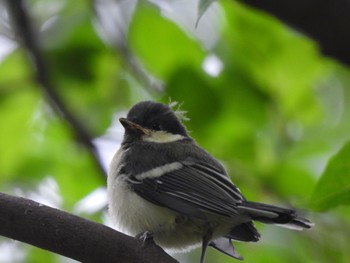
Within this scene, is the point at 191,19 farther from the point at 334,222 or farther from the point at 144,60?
the point at 334,222

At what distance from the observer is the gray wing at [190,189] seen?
9.51ft

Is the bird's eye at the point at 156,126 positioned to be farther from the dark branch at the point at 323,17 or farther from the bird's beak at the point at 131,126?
the dark branch at the point at 323,17

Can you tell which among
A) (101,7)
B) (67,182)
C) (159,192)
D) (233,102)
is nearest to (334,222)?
(233,102)

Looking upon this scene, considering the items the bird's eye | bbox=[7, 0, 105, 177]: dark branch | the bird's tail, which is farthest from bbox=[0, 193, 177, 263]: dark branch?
bbox=[7, 0, 105, 177]: dark branch

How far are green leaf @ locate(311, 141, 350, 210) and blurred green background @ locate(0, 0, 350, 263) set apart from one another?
1.16 metres

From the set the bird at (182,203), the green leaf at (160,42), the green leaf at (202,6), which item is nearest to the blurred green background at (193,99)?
the green leaf at (160,42)

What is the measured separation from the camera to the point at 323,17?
11.3ft

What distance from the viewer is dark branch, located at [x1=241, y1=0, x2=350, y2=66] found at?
11.2 feet

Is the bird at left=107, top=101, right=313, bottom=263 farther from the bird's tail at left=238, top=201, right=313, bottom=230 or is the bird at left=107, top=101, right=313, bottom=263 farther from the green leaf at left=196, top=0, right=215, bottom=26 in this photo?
the green leaf at left=196, top=0, right=215, bottom=26

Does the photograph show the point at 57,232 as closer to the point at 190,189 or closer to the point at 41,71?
the point at 190,189

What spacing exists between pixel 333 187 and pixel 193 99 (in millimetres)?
1471

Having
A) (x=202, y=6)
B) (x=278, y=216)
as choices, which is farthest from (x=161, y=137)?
(x=202, y=6)

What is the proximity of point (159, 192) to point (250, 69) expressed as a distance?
1051 millimetres

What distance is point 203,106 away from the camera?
3.68 metres
